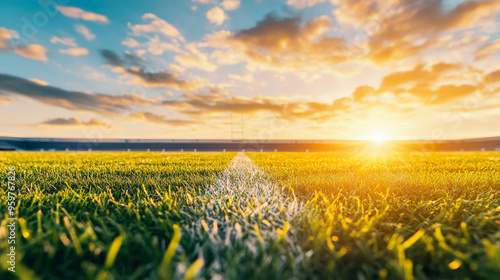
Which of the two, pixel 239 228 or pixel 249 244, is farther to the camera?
→ pixel 239 228

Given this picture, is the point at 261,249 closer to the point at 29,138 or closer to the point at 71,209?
the point at 71,209

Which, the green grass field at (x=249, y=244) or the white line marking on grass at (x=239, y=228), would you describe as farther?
the white line marking on grass at (x=239, y=228)

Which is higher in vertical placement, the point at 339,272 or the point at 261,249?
the point at 261,249

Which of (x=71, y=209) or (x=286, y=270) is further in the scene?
(x=71, y=209)

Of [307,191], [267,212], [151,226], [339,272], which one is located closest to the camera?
[339,272]

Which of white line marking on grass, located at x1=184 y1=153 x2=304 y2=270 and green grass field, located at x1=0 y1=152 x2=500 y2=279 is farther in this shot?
white line marking on grass, located at x1=184 y1=153 x2=304 y2=270

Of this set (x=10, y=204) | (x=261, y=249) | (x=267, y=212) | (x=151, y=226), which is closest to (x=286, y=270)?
(x=261, y=249)

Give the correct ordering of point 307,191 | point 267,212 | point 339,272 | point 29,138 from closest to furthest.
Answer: point 339,272 → point 267,212 → point 307,191 → point 29,138

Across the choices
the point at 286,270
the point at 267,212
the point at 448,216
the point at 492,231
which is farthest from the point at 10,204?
the point at 492,231

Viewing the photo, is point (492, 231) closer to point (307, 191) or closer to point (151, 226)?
point (307, 191)

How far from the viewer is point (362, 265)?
135cm

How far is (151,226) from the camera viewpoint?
6.39ft

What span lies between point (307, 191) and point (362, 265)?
75.9 inches

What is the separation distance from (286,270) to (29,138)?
8872cm
